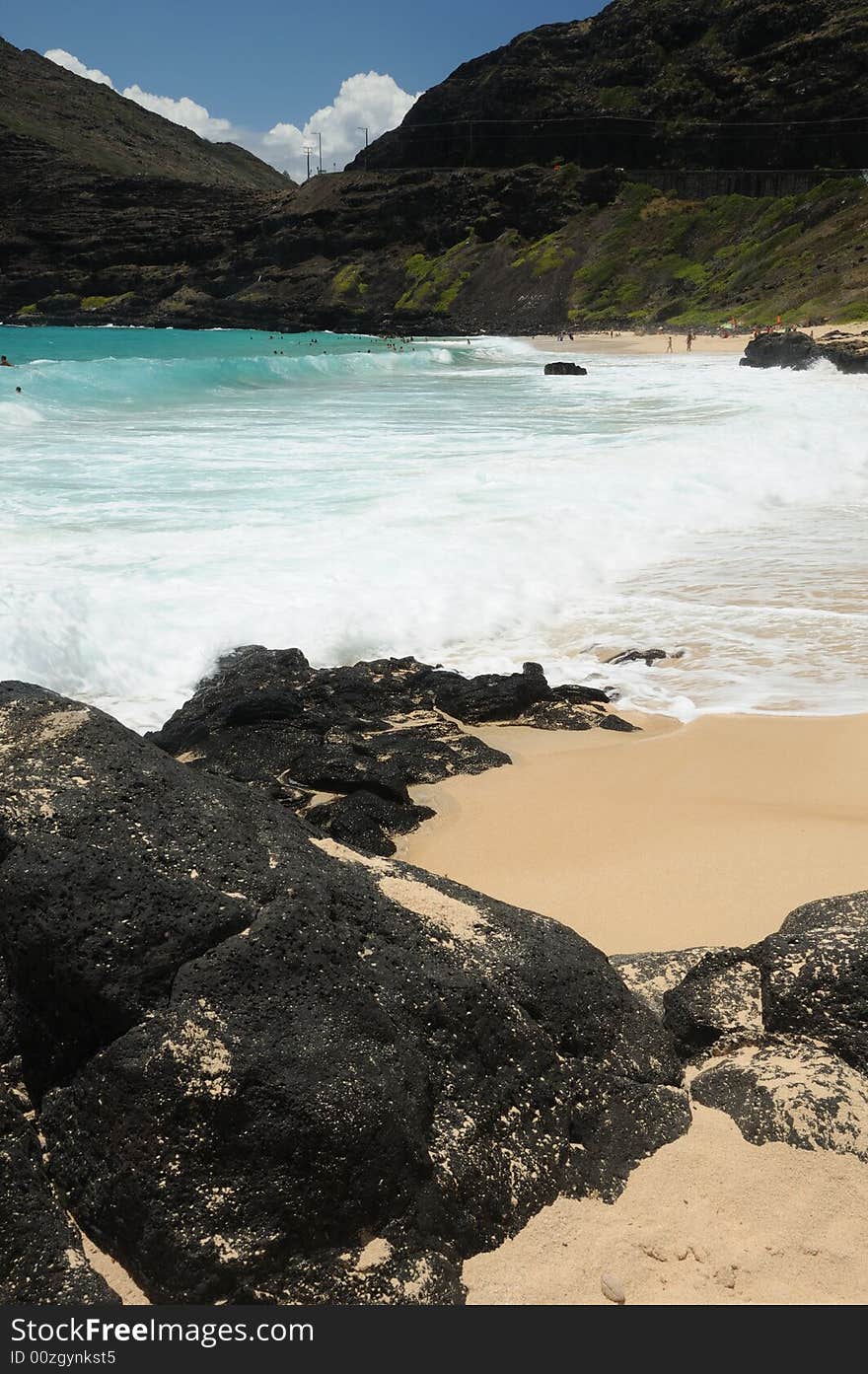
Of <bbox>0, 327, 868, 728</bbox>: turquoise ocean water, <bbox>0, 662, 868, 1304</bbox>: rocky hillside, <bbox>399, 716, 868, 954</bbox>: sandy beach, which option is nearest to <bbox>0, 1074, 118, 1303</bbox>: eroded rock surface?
<bbox>0, 662, 868, 1304</bbox>: rocky hillside

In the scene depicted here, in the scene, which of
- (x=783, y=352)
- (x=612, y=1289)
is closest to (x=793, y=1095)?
(x=612, y=1289)

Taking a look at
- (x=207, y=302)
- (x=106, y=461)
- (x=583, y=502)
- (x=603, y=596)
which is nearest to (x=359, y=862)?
(x=603, y=596)

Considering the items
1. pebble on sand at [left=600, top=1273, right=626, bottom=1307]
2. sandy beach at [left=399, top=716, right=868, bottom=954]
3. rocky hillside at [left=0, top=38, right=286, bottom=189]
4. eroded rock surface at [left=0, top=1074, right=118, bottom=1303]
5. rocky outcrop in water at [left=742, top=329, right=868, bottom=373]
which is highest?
rocky hillside at [left=0, top=38, right=286, bottom=189]

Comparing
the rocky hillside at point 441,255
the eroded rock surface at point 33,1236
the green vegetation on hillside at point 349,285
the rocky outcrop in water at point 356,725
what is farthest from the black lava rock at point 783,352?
the green vegetation on hillside at point 349,285

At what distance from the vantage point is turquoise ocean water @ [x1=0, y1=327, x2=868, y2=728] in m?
8.35

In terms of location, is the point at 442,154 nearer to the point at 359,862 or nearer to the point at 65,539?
the point at 65,539

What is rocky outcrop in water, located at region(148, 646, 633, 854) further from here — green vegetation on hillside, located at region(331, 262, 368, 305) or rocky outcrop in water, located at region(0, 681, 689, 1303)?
green vegetation on hillside, located at region(331, 262, 368, 305)

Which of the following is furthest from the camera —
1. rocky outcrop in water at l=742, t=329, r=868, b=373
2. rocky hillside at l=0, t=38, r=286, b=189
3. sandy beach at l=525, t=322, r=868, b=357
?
rocky hillside at l=0, t=38, r=286, b=189

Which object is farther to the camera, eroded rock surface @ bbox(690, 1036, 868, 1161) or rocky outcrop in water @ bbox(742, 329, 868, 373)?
rocky outcrop in water @ bbox(742, 329, 868, 373)

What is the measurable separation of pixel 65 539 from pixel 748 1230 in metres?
10.7

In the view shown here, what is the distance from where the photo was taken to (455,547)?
1113cm

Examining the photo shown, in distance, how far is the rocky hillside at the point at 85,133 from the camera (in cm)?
12900

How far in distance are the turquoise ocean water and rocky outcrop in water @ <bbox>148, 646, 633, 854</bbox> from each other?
727mm

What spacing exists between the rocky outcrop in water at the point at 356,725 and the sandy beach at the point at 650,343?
3885cm
